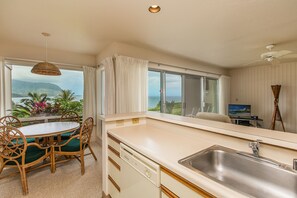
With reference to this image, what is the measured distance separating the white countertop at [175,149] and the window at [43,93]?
2.63 meters

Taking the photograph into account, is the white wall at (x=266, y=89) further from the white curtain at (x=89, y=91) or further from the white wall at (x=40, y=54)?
the white wall at (x=40, y=54)

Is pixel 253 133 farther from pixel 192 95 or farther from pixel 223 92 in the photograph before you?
pixel 223 92

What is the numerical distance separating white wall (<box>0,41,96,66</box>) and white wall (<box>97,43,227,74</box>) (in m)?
0.38

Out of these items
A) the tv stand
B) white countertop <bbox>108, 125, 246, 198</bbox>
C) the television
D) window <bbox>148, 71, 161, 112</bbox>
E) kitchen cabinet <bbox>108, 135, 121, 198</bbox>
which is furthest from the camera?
the television

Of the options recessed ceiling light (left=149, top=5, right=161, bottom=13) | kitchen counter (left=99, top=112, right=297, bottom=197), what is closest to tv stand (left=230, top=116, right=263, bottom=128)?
kitchen counter (left=99, top=112, right=297, bottom=197)

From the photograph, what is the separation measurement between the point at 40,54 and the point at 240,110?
19.8 ft

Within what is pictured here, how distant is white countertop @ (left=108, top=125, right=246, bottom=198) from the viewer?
26.8 inches

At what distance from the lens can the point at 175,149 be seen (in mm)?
1130

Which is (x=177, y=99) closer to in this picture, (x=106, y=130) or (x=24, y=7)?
(x=106, y=130)

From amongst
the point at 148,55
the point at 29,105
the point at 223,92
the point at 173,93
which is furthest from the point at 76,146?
the point at 223,92

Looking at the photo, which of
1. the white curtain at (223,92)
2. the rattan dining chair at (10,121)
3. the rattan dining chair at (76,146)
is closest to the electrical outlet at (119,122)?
the rattan dining chair at (76,146)

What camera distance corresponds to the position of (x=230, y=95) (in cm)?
591

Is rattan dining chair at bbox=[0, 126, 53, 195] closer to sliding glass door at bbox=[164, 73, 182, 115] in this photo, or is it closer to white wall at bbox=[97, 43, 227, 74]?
white wall at bbox=[97, 43, 227, 74]

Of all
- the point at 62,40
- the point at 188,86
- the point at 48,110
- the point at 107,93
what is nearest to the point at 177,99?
the point at 188,86
